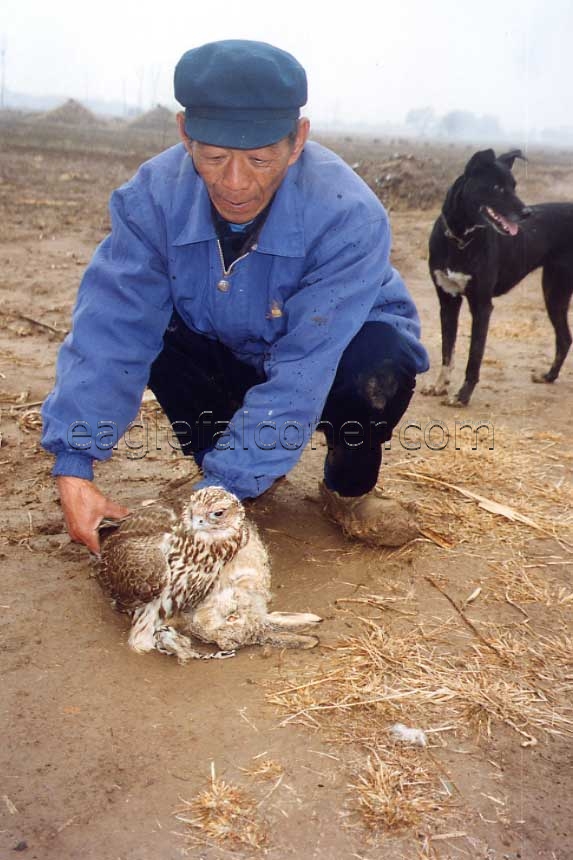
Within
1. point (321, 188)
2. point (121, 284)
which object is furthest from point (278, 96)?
point (121, 284)

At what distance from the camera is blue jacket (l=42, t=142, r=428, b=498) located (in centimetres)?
299

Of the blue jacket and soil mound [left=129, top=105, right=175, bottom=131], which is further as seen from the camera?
soil mound [left=129, top=105, right=175, bottom=131]

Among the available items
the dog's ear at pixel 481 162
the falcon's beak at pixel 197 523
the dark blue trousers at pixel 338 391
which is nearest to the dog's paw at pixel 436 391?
the dog's ear at pixel 481 162

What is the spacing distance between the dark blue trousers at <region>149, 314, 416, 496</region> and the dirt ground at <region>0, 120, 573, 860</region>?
1.45 ft

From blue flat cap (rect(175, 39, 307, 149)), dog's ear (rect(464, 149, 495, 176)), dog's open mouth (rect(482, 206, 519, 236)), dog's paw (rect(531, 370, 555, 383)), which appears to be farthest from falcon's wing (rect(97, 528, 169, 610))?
dog's paw (rect(531, 370, 555, 383))

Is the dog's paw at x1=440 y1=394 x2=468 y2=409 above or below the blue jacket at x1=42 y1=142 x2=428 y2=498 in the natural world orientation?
below

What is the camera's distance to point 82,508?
301cm

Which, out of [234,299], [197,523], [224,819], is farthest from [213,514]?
[224,819]

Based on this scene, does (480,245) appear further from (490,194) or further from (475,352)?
(475,352)

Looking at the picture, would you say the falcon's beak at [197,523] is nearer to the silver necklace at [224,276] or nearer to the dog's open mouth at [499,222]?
the silver necklace at [224,276]

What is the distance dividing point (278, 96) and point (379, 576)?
2.10 meters

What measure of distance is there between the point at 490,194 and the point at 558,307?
5.54ft

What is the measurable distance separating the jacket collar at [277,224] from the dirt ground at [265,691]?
1.49m

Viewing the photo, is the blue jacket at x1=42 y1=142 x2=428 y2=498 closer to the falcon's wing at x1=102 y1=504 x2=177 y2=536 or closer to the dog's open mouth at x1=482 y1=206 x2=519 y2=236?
the falcon's wing at x1=102 y1=504 x2=177 y2=536
